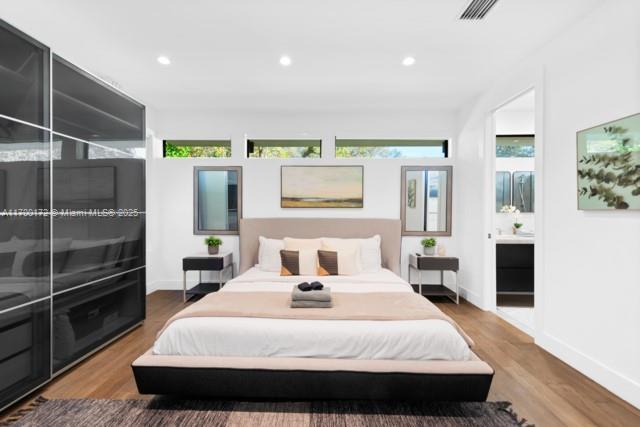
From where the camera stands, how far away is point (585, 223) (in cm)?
257

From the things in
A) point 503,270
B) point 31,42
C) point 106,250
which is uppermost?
point 31,42

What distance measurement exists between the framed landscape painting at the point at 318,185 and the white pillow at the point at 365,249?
0.74m

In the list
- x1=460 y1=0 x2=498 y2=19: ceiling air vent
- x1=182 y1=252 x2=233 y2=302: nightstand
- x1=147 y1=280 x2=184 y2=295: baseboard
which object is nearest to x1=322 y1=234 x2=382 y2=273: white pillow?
x1=182 y1=252 x2=233 y2=302: nightstand

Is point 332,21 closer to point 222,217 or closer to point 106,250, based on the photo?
point 106,250

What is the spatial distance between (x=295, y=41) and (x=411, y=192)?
9.01 feet

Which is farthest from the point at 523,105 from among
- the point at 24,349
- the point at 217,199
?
the point at 24,349

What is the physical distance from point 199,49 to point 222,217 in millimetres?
2429

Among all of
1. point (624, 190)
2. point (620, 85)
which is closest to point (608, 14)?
point (620, 85)

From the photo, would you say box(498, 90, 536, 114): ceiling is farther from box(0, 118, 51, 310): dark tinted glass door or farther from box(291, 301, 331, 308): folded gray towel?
box(0, 118, 51, 310): dark tinted glass door

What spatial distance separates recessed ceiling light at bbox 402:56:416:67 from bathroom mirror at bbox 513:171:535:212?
108 inches

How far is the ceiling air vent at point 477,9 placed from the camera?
230cm

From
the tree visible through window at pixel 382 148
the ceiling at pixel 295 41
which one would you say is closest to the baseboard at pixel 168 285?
the ceiling at pixel 295 41

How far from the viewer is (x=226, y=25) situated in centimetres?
264

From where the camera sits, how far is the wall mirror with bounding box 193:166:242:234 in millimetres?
4840
